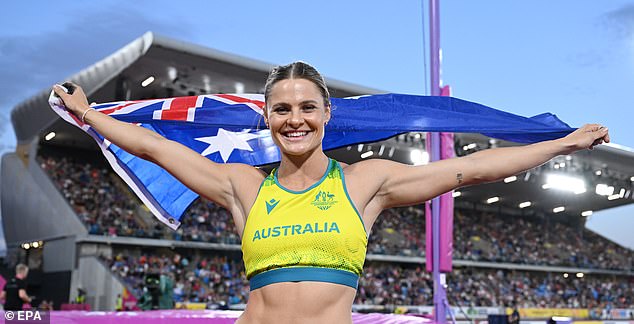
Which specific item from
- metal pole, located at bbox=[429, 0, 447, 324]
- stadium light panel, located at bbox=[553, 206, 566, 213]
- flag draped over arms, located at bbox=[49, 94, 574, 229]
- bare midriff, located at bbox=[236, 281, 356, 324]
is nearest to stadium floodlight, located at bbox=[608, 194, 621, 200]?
stadium light panel, located at bbox=[553, 206, 566, 213]

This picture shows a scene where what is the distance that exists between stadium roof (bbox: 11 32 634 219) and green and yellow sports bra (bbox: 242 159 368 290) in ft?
45.1

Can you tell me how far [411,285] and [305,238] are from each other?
87.5 ft

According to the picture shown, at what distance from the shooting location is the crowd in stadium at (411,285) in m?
21.6

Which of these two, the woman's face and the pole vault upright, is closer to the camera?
the woman's face

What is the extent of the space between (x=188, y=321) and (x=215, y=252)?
1919 cm

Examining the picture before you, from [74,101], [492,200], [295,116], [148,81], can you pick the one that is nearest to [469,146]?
[148,81]

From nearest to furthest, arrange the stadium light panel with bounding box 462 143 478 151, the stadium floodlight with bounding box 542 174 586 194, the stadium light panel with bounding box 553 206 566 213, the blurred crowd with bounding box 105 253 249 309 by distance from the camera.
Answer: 1. the blurred crowd with bounding box 105 253 249 309
2. the stadium light panel with bounding box 462 143 478 151
3. the stadium floodlight with bounding box 542 174 586 194
4. the stadium light panel with bounding box 553 206 566 213

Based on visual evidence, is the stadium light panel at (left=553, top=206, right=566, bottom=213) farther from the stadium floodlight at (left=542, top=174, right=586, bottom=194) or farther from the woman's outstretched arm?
the woman's outstretched arm

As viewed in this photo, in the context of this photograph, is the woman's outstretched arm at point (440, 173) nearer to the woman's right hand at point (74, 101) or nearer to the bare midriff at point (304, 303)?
the bare midriff at point (304, 303)

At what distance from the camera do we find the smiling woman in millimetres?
1865

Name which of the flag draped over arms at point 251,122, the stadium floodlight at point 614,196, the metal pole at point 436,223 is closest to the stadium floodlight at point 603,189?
the stadium floodlight at point 614,196

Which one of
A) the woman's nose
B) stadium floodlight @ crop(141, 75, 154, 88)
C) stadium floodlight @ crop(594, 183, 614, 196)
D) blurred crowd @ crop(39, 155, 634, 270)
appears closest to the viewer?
the woman's nose

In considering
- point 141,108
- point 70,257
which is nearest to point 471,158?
point 141,108

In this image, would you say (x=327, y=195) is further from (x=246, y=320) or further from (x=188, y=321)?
A: (x=188, y=321)
